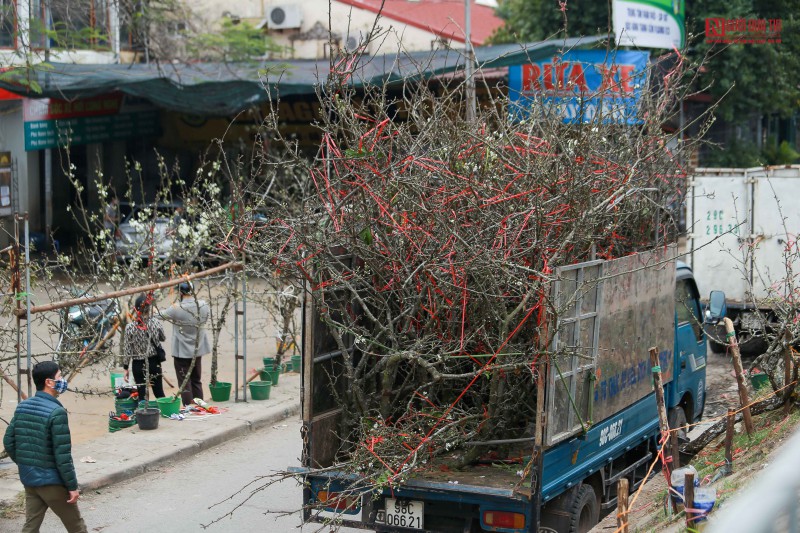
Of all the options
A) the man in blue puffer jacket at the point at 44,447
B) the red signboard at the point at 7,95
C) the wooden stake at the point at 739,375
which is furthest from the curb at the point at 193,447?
the red signboard at the point at 7,95

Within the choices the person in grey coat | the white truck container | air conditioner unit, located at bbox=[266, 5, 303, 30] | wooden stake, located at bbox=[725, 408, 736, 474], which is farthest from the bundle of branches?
air conditioner unit, located at bbox=[266, 5, 303, 30]

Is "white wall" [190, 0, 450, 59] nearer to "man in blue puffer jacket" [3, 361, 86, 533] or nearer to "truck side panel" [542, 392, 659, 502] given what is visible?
"truck side panel" [542, 392, 659, 502]

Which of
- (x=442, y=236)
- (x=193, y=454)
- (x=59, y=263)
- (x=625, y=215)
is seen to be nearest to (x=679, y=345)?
(x=625, y=215)

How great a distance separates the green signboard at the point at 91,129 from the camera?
24062mm

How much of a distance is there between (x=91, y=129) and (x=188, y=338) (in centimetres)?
1619

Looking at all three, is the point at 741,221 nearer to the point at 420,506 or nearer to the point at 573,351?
the point at 573,351

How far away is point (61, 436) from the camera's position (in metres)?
7.02

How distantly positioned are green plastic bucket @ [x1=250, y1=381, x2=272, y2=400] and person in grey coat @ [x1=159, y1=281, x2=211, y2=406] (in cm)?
66

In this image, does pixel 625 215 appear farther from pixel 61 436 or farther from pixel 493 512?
pixel 61 436

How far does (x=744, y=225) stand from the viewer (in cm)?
1475

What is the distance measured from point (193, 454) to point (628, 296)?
17.1 feet

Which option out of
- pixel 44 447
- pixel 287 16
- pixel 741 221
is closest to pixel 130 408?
pixel 44 447

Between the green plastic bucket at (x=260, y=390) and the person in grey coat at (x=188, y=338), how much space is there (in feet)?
2.18

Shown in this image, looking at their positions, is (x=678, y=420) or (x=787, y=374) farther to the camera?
(x=678, y=420)
